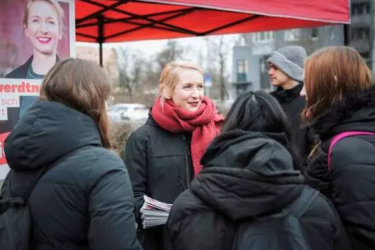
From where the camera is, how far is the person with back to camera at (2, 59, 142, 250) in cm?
183

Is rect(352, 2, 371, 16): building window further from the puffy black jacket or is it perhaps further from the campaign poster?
the puffy black jacket

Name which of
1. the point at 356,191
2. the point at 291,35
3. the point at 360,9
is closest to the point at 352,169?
the point at 356,191

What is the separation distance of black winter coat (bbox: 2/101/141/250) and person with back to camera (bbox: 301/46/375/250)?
2.50 ft

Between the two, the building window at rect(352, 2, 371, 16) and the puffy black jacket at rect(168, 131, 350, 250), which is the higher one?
the building window at rect(352, 2, 371, 16)

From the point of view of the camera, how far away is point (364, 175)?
72.9 inches

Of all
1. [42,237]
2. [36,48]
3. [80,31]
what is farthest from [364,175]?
[80,31]

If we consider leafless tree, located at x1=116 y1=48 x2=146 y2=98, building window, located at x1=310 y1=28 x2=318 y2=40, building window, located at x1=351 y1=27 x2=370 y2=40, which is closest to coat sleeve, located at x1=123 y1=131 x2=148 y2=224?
building window, located at x1=351 y1=27 x2=370 y2=40

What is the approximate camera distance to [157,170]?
271cm

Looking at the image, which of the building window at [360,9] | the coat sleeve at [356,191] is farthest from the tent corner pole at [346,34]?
the building window at [360,9]

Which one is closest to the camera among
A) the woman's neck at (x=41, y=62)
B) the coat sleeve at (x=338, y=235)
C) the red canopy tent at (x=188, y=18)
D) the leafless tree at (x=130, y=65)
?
the coat sleeve at (x=338, y=235)

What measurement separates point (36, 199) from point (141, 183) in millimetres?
909

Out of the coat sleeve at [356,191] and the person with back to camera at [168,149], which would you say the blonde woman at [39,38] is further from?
the coat sleeve at [356,191]

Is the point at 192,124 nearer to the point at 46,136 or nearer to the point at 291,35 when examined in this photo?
the point at 46,136

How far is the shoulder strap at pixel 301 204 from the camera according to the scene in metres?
1.62
